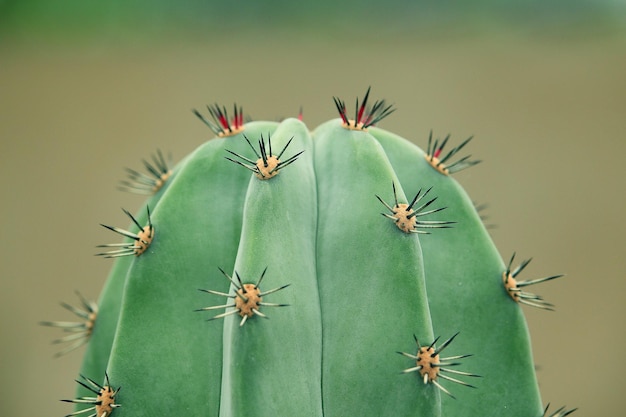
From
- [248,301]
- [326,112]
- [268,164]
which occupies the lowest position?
[248,301]

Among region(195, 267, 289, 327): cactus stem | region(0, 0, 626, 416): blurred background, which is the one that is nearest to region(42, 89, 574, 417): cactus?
region(195, 267, 289, 327): cactus stem

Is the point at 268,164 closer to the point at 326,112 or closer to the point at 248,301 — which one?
the point at 248,301

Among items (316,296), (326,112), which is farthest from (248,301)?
(326,112)

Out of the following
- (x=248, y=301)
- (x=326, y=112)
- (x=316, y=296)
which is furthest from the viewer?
(x=326, y=112)

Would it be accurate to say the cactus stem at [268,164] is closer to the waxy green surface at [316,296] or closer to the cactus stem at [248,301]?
the waxy green surface at [316,296]

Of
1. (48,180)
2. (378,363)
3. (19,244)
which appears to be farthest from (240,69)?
(378,363)

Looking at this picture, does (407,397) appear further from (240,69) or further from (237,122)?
(240,69)

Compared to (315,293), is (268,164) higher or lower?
higher
